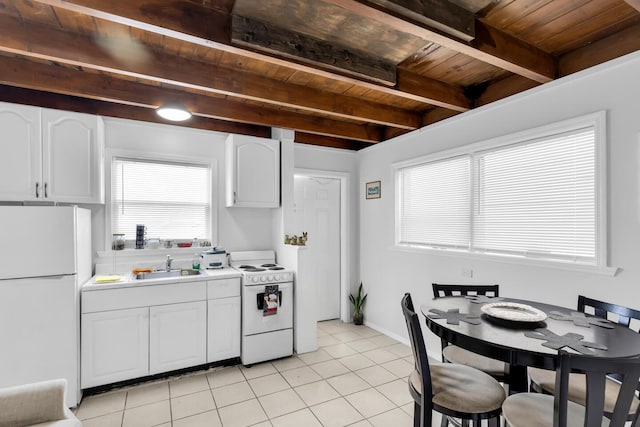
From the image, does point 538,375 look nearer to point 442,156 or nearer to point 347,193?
point 442,156

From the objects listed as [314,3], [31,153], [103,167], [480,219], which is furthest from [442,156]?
[31,153]

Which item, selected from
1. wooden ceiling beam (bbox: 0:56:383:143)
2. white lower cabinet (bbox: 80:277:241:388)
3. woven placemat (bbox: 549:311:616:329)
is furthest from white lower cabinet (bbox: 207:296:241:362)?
woven placemat (bbox: 549:311:616:329)

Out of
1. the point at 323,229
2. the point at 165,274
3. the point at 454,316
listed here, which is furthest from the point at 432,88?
the point at 165,274

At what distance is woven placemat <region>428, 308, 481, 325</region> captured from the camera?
6.08 ft

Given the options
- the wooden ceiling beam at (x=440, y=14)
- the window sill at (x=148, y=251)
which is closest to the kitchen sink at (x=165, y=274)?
the window sill at (x=148, y=251)

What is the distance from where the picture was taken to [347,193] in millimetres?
4734

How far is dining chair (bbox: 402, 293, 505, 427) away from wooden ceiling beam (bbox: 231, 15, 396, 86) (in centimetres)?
171

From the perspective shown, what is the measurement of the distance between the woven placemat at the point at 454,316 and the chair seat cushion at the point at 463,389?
290mm

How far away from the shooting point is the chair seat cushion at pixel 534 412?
141 cm

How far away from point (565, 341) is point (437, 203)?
7.11 ft

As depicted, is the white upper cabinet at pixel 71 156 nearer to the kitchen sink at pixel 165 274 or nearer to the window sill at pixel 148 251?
the window sill at pixel 148 251

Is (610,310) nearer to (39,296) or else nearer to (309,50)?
(309,50)

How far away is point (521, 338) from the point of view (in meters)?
1.61

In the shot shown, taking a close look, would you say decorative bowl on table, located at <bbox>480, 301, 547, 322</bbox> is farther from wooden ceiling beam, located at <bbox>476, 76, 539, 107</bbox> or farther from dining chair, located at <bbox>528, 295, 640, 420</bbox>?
wooden ceiling beam, located at <bbox>476, 76, 539, 107</bbox>
